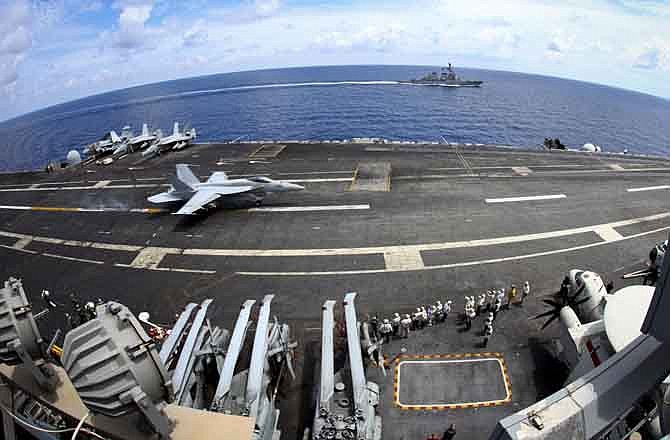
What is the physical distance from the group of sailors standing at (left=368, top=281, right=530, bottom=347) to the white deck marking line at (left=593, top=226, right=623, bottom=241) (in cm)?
1044

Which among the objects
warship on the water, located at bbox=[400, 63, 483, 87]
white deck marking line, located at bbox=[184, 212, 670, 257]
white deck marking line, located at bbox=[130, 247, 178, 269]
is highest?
warship on the water, located at bbox=[400, 63, 483, 87]

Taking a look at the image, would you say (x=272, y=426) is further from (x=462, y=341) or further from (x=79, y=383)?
(x=462, y=341)

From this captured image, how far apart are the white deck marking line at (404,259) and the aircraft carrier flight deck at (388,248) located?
122mm

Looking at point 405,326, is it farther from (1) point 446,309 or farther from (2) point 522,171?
(2) point 522,171

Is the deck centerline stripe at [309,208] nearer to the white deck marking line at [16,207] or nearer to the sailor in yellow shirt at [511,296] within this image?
the sailor in yellow shirt at [511,296]

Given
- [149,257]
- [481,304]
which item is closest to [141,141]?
[149,257]

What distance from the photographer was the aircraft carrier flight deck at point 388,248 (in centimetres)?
1484

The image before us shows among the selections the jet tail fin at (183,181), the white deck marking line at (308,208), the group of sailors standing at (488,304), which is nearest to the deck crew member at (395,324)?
the group of sailors standing at (488,304)

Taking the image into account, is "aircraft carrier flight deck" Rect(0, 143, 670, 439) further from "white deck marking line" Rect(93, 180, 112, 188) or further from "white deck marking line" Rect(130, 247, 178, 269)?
"white deck marking line" Rect(93, 180, 112, 188)

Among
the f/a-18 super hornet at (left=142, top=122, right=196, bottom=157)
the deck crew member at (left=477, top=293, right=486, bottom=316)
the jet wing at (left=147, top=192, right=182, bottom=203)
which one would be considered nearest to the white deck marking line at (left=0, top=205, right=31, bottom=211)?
the jet wing at (left=147, top=192, right=182, bottom=203)

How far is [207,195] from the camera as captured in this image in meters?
30.6

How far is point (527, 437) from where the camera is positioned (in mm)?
5668

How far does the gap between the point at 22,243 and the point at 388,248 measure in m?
30.0

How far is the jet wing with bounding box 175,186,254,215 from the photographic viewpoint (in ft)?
95.7
